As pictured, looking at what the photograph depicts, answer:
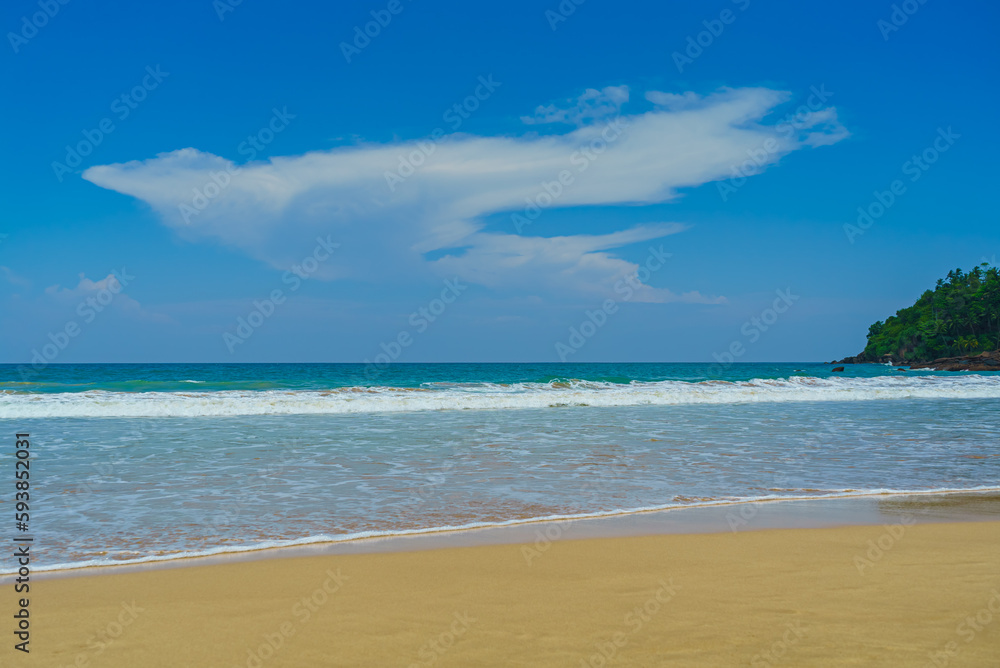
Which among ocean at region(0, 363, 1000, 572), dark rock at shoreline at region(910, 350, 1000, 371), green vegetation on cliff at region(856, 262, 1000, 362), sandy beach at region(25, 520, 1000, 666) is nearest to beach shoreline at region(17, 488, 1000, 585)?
ocean at region(0, 363, 1000, 572)

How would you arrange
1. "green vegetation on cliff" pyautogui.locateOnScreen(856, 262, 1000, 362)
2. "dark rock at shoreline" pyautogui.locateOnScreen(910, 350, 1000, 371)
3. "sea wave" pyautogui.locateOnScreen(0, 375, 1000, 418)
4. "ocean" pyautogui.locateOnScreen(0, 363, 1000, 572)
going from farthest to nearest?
"green vegetation on cliff" pyautogui.locateOnScreen(856, 262, 1000, 362) < "dark rock at shoreline" pyautogui.locateOnScreen(910, 350, 1000, 371) < "sea wave" pyautogui.locateOnScreen(0, 375, 1000, 418) < "ocean" pyautogui.locateOnScreen(0, 363, 1000, 572)

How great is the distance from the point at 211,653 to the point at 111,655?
1.82 feet

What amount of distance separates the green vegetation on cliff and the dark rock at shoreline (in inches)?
323

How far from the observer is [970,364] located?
72.5 m

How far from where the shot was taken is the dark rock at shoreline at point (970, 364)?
231ft

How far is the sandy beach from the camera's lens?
347 centimetres

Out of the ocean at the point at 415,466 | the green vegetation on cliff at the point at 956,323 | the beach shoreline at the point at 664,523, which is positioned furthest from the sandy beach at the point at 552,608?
the green vegetation on cliff at the point at 956,323

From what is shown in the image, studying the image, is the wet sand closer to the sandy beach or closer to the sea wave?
the sandy beach

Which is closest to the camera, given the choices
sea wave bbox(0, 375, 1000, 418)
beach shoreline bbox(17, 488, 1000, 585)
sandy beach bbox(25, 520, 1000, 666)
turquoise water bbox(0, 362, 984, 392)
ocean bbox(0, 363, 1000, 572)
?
sandy beach bbox(25, 520, 1000, 666)

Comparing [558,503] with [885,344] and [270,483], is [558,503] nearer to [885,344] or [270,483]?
[270,483]

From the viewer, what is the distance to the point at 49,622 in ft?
13.1

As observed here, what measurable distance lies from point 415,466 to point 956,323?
103m

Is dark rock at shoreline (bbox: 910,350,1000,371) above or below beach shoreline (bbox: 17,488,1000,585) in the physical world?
above

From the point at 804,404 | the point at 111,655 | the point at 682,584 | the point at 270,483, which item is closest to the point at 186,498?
the point at 270,483
